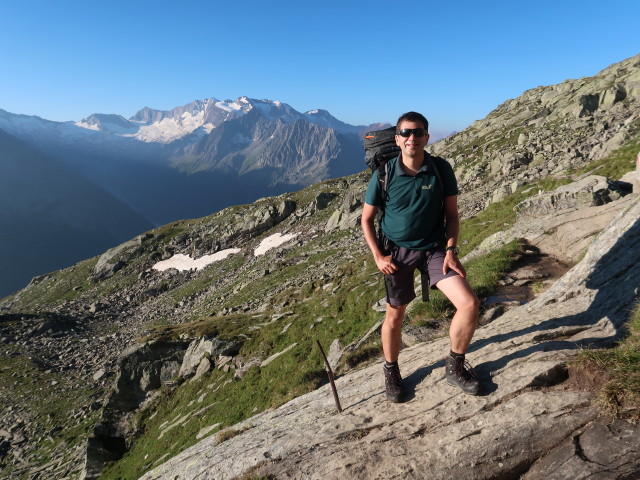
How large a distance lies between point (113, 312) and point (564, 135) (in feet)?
255

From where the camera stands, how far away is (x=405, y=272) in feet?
20.5

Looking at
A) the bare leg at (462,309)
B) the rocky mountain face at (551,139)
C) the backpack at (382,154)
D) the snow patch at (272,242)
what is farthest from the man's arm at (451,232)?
the snow patch at (272,242)

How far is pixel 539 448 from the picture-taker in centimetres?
486

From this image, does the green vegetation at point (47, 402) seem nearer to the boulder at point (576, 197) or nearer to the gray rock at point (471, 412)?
the gray rock at point (471, 412)

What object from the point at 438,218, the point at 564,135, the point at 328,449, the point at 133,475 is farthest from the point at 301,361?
the point at 564,135

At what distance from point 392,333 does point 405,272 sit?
4.22 feet

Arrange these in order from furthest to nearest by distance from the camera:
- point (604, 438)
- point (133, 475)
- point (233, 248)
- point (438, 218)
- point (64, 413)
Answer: point (233, 248)
point (64, 413)
point (133, 475)
point (438, 218)
point (604, 438)

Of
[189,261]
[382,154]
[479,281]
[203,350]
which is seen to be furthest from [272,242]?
[382,154]

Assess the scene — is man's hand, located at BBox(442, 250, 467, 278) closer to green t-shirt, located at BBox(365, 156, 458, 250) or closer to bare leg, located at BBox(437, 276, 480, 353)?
bare leg, located at BBox(437, 276, 480, 353)

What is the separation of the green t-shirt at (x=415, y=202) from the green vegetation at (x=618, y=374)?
2.91m

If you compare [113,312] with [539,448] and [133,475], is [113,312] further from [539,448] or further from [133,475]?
[539,448]

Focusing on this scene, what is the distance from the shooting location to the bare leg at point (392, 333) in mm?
6520

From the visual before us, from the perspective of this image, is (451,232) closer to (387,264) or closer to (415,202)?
(415,202)

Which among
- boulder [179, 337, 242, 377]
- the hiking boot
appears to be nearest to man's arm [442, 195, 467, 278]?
the hiking boot
